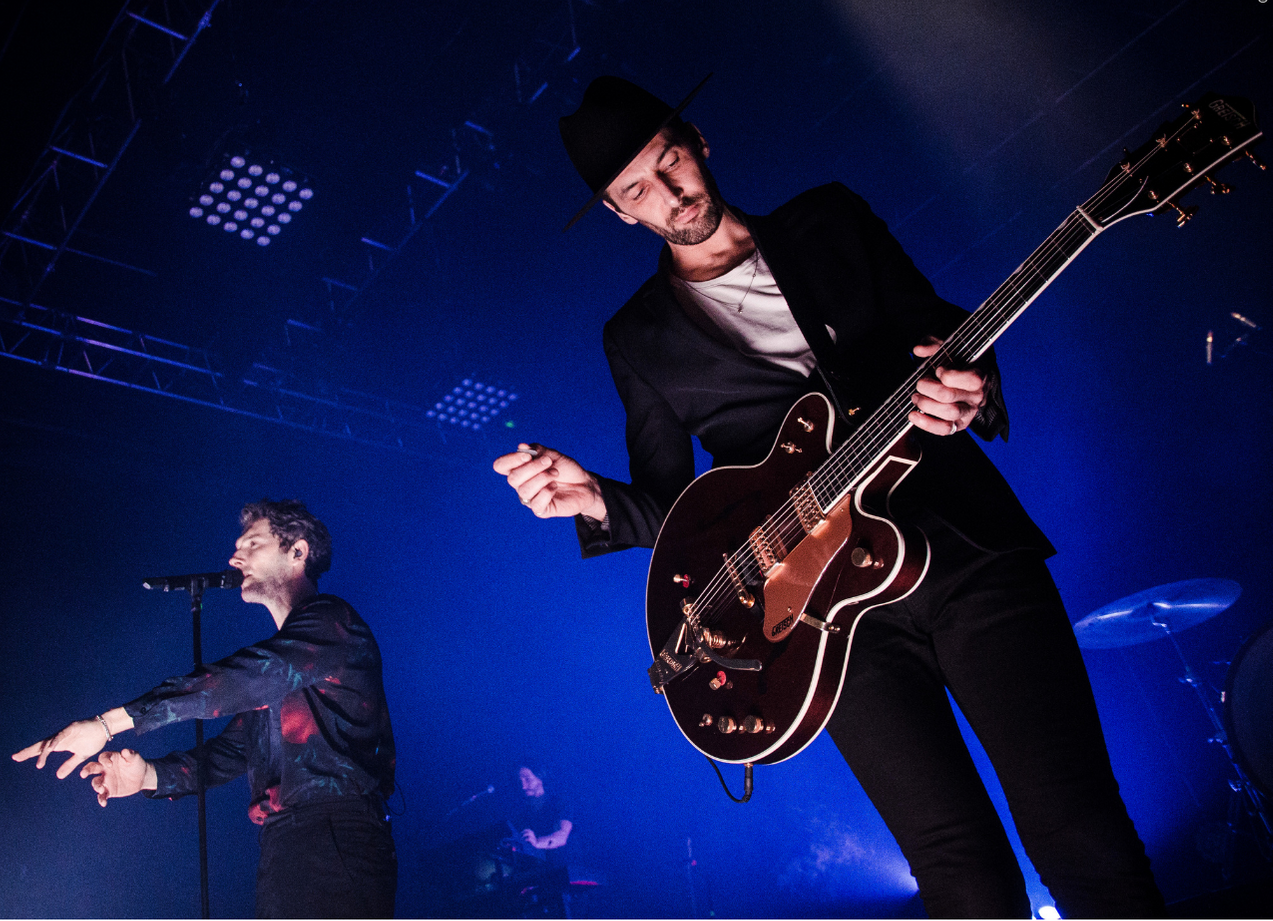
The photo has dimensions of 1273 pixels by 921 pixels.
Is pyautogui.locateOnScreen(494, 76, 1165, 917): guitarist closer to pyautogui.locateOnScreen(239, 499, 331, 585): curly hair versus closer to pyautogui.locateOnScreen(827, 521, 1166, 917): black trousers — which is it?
pyautogui.locateOnScreen(827, 521, 1166, 917): black trousers

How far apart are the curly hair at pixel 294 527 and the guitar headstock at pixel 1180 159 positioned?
13.5ft

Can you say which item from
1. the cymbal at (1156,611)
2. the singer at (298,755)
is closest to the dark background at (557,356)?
the cymbal at (1156,611)

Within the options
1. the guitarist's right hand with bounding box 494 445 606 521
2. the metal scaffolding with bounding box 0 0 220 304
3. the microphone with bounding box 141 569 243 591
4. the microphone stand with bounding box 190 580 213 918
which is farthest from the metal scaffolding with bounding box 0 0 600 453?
the guitarist's right hand with bounding box 494 445 606 521

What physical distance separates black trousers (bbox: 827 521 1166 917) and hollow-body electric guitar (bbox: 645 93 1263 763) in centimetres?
12

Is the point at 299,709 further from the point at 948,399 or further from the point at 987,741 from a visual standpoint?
the point at 948,399

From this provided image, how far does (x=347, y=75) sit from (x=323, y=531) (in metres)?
3.71

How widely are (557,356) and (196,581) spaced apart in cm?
550

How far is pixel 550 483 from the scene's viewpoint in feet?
7.13

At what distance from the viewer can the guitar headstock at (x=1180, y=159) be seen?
1.54m

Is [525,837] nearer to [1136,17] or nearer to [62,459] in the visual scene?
[62,459]

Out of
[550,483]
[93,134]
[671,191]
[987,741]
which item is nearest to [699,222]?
[671,191]

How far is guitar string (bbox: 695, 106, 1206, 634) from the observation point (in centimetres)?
162

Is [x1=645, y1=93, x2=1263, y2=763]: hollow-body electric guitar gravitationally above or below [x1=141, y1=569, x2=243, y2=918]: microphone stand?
below

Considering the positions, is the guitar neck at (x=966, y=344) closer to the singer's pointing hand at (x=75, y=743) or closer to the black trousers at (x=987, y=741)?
the black trousers at (x=987, y=741)
